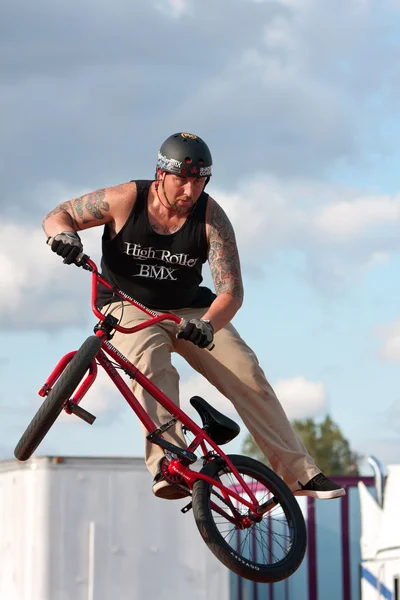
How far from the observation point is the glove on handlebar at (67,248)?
28.0 feet

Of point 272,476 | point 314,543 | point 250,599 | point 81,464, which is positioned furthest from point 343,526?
point 272,476

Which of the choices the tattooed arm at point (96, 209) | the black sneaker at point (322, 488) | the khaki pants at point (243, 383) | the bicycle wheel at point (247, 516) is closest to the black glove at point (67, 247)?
the tattooed arm at point (96, 209)

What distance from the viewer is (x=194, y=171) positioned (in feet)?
29.4

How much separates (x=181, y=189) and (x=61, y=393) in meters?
1.93

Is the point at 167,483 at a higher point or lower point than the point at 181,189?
lower

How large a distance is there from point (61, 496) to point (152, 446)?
19.1 ft

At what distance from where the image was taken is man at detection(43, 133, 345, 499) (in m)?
9.02

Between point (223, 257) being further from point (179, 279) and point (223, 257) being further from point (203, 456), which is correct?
point (203, 456)

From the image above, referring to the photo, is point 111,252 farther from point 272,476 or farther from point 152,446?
point 272,476

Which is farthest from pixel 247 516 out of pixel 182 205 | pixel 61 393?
pixel 182 205

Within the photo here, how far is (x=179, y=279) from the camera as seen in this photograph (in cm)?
941

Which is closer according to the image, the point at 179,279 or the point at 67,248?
the point at 67,248

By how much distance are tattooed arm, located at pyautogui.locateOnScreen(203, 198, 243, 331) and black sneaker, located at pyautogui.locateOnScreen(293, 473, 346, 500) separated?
1498mm

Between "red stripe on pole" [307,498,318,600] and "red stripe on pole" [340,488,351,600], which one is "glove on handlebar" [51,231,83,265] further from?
"red stripe on pole" [340,488,351,600]
